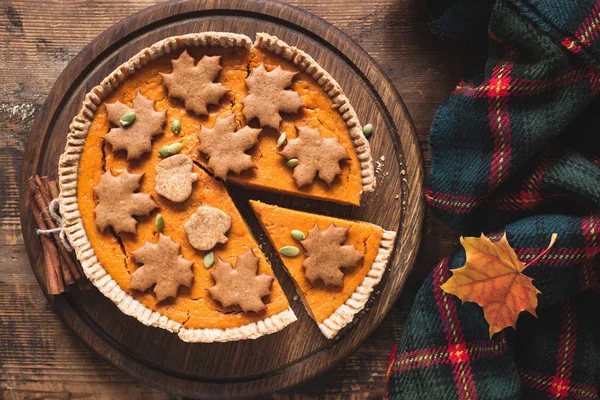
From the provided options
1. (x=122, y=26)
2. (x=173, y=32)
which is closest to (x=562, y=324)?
(x=173, y=32)

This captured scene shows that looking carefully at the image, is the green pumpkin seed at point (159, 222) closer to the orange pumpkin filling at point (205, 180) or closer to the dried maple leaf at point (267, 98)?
the orange pumpkin filling at point (205, 180)

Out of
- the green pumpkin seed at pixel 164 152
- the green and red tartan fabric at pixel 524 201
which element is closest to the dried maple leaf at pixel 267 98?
the green pumpkin seed at pixel 164 152

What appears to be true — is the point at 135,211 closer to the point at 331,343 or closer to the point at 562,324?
the point at 331,343

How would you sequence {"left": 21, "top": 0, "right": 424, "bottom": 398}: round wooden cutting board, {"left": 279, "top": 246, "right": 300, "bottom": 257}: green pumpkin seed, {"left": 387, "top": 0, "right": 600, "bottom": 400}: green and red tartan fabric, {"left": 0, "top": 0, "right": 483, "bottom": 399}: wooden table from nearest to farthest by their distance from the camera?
{"left": 387, "top": 0, "right": 600, "bottom": 400}: green and red tartan fabric
{"left": 279, "top": 246, "right": 300, "bottom": 257}: green pumpkin seed
{"left": 21, "top": 0, "right": 424, "bottom": 398}: round wooden cutting board
{"left": 0, "top": 0, "right": 483, "bottom": 399}: wooden table

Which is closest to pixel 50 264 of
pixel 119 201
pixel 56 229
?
pixel 56 229

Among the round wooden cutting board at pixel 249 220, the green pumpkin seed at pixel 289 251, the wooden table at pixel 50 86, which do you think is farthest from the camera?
the wooden table at pixel 50 86

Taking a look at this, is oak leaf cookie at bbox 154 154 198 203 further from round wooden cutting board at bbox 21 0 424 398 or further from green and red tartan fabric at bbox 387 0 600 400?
green and red tartan fabric at bbox 387 0 600 400

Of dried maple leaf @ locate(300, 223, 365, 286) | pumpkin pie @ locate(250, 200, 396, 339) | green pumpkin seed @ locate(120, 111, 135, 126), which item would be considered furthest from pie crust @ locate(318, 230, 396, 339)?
green pumpkin seed @ locate(120, 111, 135, 126)

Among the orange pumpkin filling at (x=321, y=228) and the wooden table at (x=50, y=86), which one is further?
the wooden table at (x=50, y=86)
